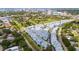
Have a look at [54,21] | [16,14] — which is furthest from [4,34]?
[54,21]

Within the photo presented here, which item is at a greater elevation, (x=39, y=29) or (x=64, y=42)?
(x=39, y=29)

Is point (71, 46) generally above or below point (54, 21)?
below
